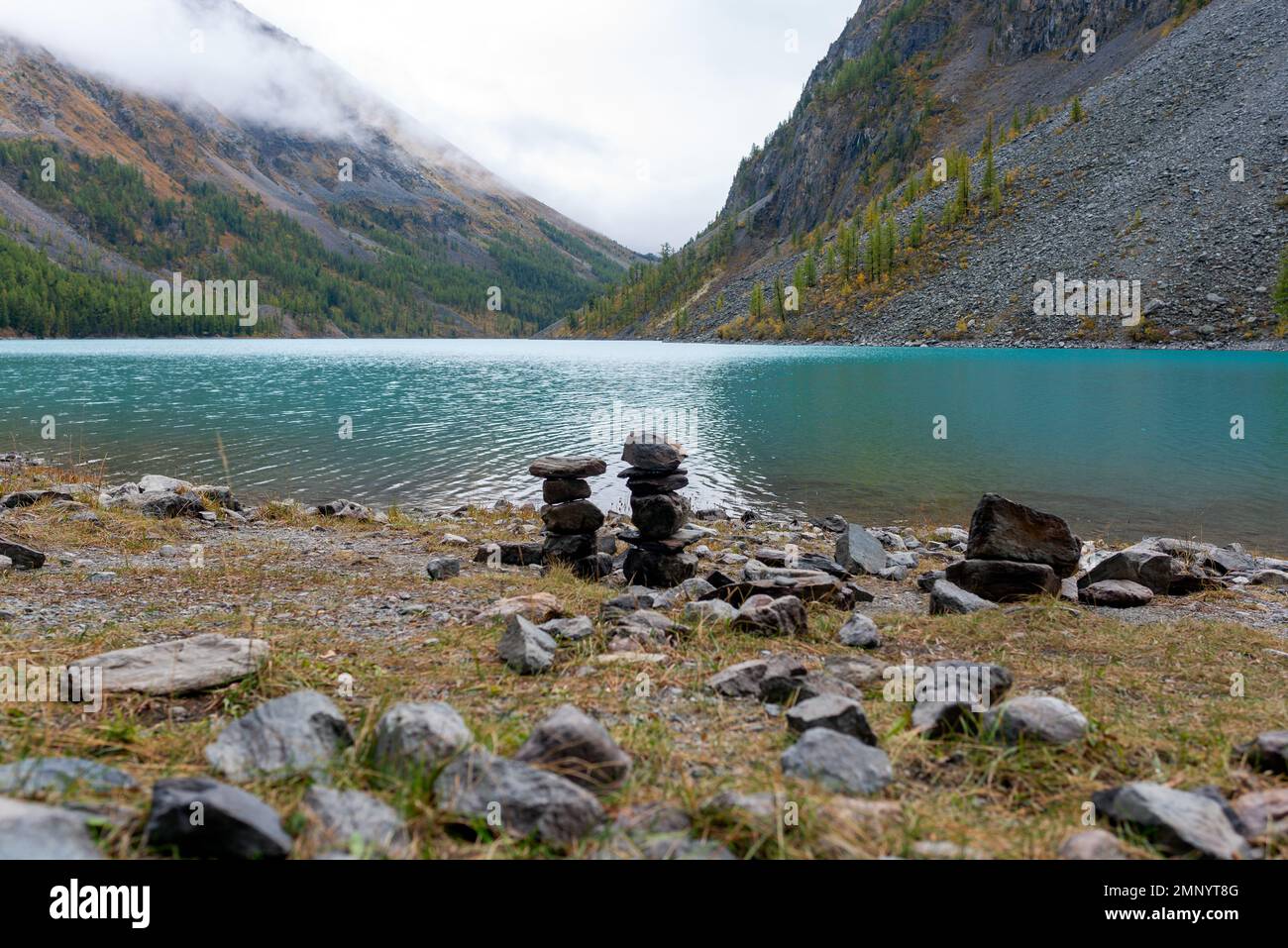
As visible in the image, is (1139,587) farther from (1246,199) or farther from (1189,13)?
(1189,13)

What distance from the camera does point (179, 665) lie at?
199 inches

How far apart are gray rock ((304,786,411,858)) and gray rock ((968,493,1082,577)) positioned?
9573mm

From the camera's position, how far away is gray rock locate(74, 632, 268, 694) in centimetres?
484

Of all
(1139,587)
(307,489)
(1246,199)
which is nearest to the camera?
Answer: (1139,587)

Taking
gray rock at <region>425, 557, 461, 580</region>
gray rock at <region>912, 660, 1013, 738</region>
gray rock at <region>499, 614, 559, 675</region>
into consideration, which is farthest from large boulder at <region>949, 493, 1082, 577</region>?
gray rock at <region>425, 557, 461, 580</region>

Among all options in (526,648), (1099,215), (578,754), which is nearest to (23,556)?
(526,648)

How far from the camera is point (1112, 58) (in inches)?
6196

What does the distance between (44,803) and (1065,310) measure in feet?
378

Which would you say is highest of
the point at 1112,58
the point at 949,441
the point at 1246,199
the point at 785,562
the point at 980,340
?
the point at 1112,58

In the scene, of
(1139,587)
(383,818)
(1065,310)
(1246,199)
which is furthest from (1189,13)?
(383,818)

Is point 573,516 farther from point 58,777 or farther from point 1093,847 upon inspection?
point 1093,847

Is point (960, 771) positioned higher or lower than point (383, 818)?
lower

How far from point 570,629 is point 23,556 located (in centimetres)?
860

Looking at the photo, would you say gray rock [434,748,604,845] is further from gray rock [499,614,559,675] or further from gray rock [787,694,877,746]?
gray rock [499,614,559,675]
